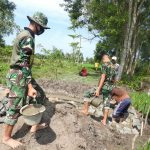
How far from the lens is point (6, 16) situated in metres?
35.8

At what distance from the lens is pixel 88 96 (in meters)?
8.53

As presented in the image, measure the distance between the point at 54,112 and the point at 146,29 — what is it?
74.3 feet

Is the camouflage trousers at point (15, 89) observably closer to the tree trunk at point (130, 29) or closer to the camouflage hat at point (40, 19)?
the camouflage hat at point (40, 19)

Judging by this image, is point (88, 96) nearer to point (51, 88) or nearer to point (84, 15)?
point (51, 88)

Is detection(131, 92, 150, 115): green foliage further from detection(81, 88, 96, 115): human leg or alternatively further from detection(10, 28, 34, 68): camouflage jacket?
detection(10, 28, 34, 68): camouflage jacket

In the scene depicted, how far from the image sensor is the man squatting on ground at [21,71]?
597cm

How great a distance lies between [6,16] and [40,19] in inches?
1210

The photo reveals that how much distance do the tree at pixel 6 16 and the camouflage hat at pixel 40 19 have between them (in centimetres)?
2926

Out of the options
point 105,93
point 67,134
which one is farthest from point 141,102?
point 67,134

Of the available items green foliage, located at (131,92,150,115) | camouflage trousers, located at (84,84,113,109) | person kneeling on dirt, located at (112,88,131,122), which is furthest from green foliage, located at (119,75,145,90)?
camouflage trousers, located at (84,84,113,109)

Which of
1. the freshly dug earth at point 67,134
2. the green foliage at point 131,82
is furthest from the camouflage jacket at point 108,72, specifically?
the green foliage at point 131,82

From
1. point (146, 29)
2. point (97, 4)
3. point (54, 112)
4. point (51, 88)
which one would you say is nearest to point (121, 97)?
point (54, 112)

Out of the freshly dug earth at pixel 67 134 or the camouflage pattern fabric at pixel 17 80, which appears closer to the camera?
the camouflage pattern fabric at pixel 17 80

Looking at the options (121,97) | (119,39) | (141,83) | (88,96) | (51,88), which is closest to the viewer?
(88,96)
